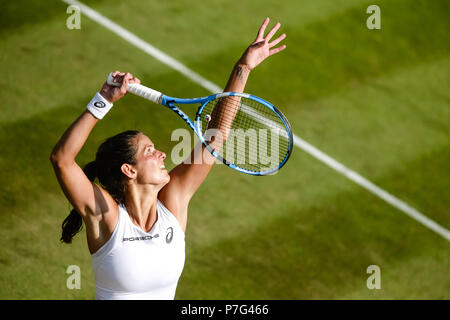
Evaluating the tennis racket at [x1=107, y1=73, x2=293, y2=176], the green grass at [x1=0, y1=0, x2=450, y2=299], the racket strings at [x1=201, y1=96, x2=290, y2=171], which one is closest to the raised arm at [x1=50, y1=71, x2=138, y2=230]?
the tennis racket at [x1=107, y1=73, x2=293, y2=176]

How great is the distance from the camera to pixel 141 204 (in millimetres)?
4781

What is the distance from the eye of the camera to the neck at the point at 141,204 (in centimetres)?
474

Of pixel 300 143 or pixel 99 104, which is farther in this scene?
pixel 300 143

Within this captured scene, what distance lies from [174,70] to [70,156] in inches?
200

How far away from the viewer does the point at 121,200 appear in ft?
15.7

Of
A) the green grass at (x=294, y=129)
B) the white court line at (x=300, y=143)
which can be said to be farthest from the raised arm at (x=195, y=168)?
the white court line at (x=300, y=143)

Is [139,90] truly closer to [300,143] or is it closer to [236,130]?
[236,130]

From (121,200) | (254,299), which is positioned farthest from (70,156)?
(254,299)

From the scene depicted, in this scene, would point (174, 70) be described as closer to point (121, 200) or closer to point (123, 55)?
point (123, 55)

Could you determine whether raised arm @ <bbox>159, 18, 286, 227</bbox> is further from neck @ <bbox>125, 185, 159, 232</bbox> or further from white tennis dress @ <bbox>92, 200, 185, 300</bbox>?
white tennis dress @ <bbox>92, 200, 185, 300</bbox>

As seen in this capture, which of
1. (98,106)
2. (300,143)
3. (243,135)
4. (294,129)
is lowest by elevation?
(98,106)

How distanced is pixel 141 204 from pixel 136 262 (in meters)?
0.50

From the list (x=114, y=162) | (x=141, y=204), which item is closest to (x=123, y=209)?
(x=141, y=204)

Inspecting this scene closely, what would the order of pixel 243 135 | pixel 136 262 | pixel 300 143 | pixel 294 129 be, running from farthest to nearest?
pixel 294 129, pixel 300 143, pixel 243 135, pixel 136 262
